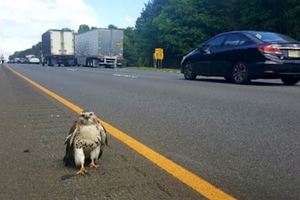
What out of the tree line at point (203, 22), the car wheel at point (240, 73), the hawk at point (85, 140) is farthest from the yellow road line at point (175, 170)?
the tree line at point (203, 22)

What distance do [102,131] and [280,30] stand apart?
45661mm

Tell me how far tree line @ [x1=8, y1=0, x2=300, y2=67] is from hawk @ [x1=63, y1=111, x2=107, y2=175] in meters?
43.4

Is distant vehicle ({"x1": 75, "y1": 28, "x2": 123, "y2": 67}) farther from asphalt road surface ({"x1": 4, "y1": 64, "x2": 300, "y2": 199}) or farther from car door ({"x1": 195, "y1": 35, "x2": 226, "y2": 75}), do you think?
asphalt road surface ({"x1": 4, "y1": 64, "x2": 300, "y2": 199})

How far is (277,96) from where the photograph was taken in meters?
11.1

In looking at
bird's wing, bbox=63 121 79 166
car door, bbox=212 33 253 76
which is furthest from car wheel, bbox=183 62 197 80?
bird's wing, bbox=63 121 79 166

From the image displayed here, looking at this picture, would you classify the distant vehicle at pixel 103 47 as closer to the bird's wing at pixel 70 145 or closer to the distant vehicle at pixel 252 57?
the distant vehicle at pixel 252 57

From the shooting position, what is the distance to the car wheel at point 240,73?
595 inches

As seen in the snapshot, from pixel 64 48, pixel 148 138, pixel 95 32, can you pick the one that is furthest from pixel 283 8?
pixel 148 138

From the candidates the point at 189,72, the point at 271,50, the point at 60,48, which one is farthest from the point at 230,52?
the point at 60,48

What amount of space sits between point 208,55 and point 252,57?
2143 mm

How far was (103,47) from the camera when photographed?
2058 inches

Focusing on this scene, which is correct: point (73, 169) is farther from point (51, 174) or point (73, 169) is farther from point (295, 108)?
point (295, 108)

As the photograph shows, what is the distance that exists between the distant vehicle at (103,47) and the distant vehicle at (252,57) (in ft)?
117

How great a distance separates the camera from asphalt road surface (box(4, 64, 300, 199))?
4.33 metres
